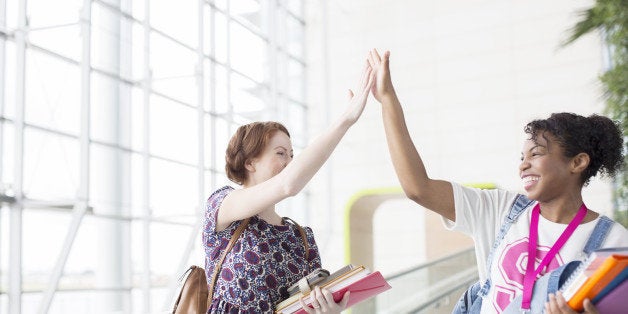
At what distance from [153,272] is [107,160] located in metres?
1.76

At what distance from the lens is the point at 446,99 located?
12.8 meters

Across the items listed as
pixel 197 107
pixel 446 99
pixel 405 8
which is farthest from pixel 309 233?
pixel 405 8

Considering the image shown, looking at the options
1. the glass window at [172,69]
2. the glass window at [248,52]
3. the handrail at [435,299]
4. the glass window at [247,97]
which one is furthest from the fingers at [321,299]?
the glass window at [248,52]

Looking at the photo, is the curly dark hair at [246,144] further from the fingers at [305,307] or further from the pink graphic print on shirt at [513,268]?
the pink graphic print on shirt at [513,268]

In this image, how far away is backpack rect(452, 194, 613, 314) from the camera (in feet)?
5.46

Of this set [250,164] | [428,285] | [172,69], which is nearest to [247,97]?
[172,69]

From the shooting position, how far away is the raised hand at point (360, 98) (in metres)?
2.08

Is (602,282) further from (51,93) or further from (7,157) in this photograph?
(51,93)

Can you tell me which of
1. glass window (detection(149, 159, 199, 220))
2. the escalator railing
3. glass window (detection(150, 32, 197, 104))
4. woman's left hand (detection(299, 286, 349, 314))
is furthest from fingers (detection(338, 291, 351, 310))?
glass window (detection(149, 159, 199, 220))

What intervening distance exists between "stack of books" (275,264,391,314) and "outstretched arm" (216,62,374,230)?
27 centimetres

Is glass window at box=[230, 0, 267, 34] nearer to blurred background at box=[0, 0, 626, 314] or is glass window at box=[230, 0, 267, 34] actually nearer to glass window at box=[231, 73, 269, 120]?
blurred background at box=[0, 0, 626, 314]

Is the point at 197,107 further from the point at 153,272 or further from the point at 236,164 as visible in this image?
the point at 236,164

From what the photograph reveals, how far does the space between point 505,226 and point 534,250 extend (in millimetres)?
140

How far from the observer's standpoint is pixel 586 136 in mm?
2008
